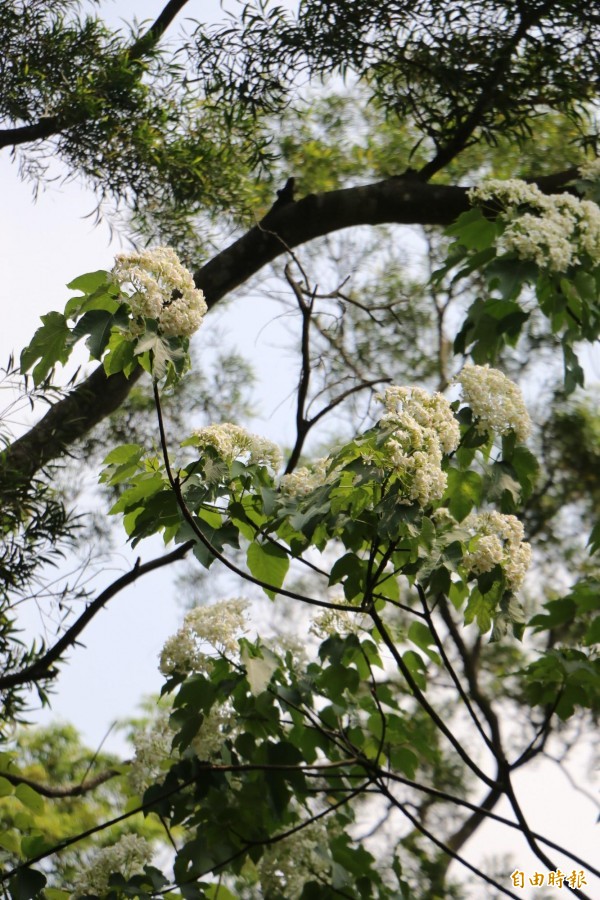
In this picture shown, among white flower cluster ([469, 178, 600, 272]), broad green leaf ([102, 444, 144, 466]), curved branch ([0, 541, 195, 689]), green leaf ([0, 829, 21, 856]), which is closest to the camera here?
white flower cluster ([469, 178, 600, 272])

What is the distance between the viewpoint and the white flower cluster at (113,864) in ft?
5.74

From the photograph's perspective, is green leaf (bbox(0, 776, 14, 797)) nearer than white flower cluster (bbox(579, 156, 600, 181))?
No

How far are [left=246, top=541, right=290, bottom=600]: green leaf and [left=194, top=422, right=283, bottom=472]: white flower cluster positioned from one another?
0.13 m

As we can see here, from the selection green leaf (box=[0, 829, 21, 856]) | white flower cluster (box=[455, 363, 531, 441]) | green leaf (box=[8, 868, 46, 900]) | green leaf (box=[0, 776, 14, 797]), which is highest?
white flower cluster (box=[455, 363, 531, 441])

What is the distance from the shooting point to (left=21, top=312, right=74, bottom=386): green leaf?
3.94 feet

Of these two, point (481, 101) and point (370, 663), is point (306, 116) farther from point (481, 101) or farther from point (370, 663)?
point (370, 663)

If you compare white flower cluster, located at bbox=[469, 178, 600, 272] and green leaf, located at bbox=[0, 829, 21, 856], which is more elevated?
white flower cluster, located at bbox=[469, 178, 600, 272]

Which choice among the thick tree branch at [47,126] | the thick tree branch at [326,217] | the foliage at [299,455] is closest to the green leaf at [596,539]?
the foliage at [299,455]

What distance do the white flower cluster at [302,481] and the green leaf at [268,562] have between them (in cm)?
10

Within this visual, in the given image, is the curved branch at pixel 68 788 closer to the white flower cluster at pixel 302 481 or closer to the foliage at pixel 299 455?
the foliage at pixel 299 455

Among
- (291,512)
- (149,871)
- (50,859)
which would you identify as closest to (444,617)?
(50,859)

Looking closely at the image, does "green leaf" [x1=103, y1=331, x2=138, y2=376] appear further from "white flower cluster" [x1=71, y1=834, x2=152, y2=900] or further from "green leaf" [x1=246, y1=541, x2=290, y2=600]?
"white flower cluster" [x1=71, y1=834, x2=152, y2=900]

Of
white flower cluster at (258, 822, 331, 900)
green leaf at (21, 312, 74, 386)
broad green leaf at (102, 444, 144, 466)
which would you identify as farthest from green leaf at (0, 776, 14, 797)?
green leaf at (21, 312, 74, 386)

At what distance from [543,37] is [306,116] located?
5.60 ft
